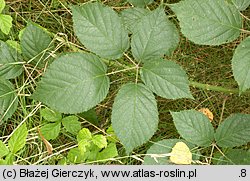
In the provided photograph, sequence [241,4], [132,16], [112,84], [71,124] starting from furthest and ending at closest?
[112,84], [71,124], [132,16], [241,4]

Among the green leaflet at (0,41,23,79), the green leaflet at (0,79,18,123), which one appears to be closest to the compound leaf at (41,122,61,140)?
the green leaflet at (0,79,18,123)

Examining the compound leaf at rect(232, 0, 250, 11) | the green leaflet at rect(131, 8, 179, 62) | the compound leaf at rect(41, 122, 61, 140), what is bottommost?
the compound leaf at rect(41, 122, 61, 140)

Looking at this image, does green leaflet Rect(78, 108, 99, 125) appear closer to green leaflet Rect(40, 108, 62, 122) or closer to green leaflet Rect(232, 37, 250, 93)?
green leaflet Rect(40, 108, 62, 122)

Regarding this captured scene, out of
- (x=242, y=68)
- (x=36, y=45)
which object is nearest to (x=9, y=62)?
(x=36, y=45)

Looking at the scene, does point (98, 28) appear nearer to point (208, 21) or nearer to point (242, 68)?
point (208, 21)

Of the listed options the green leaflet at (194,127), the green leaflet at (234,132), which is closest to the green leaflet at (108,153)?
the green leaflet at (194,127)

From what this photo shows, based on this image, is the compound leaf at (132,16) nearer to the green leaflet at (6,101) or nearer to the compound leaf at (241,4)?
the compound leaf at (241,4)
